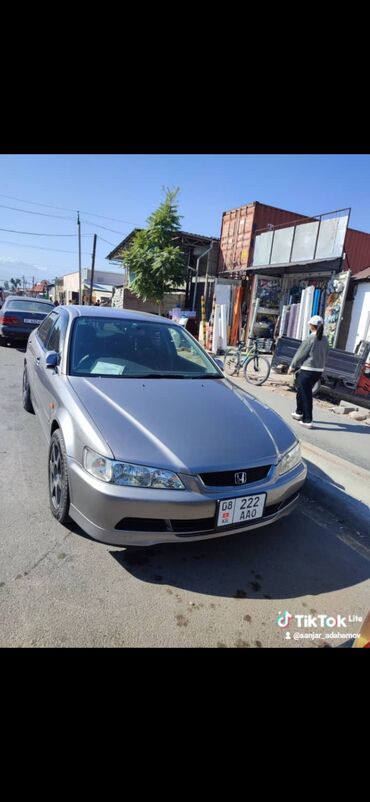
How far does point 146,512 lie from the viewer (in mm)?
2100

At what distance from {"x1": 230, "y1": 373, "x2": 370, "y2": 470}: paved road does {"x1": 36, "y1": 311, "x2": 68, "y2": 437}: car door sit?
10.6 feet

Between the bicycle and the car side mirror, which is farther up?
the car side mirror

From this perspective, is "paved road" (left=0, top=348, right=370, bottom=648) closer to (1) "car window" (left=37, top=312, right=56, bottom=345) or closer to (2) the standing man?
(1) "car window" (left=37, top=312, right=56, bottom=345)

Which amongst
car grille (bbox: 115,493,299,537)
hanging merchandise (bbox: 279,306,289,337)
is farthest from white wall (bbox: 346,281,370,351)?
car grille (bbox: 115,493,299,537)

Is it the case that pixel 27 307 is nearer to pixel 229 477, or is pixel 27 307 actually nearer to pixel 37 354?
pixel 37 354

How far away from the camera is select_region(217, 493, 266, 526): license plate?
87.2 inches

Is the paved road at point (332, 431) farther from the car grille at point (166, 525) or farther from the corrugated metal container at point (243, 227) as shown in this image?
the corrugated metal container at point (243, 227)

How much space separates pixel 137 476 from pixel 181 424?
0.51m

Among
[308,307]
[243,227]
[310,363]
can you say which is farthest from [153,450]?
[243,227]

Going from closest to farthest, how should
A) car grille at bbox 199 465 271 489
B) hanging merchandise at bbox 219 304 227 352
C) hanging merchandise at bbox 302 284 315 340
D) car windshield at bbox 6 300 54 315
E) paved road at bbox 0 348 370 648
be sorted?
paved road at bbox 0 348 370 648, car grille at bbox 199 465 271 489, car windshield at bbox 6 300 54 315, hanging merchandise at bbox 302 284 315 340, hanging merchandise at bbox 219 304 227 352
